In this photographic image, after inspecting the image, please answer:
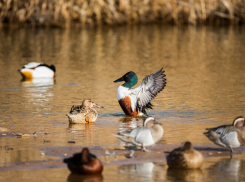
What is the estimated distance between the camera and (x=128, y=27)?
1208 inches

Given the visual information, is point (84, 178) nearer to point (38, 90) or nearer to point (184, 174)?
point (184, 174)

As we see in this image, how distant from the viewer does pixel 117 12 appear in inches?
1220

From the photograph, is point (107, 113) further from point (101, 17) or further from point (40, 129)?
point (101, 17)

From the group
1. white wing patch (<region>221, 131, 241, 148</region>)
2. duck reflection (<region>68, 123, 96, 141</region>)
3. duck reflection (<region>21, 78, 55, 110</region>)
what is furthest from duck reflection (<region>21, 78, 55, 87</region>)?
white wing patch (<region>221, 131, 241, 148</region>)

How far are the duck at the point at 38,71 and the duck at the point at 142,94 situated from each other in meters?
5.34

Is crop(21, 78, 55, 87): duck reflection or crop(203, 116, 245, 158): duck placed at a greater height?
crop(21, 78, 55, 87): duck reflection

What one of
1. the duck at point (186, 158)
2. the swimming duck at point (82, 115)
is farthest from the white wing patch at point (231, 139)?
the swimming duck at point (82, 115)

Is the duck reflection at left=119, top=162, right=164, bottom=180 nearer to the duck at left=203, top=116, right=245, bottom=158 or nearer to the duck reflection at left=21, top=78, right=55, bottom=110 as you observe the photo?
the duck at left=203, top=116, right=245, bottom=158

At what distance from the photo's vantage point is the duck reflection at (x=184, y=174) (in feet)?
22.0

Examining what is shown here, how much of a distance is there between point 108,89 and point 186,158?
6725 millimetres

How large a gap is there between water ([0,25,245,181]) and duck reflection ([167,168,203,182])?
0.12 ft

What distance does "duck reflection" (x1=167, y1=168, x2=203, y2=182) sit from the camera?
6.71 meters

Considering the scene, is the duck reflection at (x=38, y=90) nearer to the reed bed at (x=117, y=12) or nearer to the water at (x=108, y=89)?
the water at (x=108, y=89)

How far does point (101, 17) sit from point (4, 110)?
20626 millimetres
